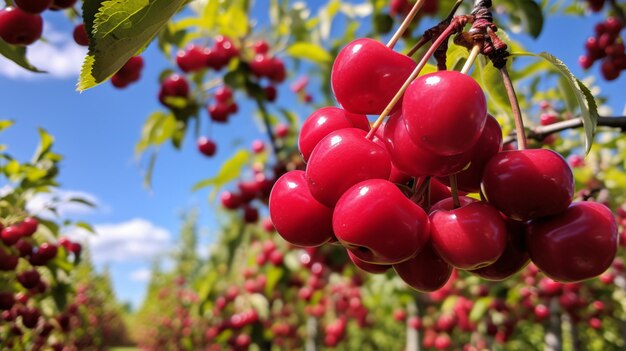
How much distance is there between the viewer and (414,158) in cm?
78

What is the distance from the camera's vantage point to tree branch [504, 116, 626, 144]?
4.11 feet

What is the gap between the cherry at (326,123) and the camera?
0.92m

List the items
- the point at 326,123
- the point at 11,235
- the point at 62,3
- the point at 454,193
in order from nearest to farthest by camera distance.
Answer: the point at 454,193 < the point at 326,123 < the point at 62,3 < the point at 11,235

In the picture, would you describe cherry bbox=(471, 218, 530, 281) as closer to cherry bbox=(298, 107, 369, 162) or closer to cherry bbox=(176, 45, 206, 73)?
cherry bbox=(298, 107, 369, 162)

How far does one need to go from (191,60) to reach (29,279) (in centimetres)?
172

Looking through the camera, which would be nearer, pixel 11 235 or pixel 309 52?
pixel 11 235

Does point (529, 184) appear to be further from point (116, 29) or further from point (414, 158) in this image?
point (116, 29)

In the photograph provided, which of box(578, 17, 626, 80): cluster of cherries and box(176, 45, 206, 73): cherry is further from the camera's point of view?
box(176, 45, 206, 73): cherry

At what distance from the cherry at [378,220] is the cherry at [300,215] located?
0.24 feet

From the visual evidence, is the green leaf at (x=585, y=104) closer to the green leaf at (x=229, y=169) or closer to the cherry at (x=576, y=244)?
the cherry at (x=576, y=244)

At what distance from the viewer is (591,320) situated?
14.9 ft

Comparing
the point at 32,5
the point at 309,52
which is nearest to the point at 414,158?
the point at 32,5

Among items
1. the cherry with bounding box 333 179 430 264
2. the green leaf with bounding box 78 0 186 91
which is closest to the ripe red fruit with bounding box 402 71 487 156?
the cherry with bounding box 333 179 430 264

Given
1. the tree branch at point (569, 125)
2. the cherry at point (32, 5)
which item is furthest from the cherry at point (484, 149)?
the cherry at point (32, 5)
